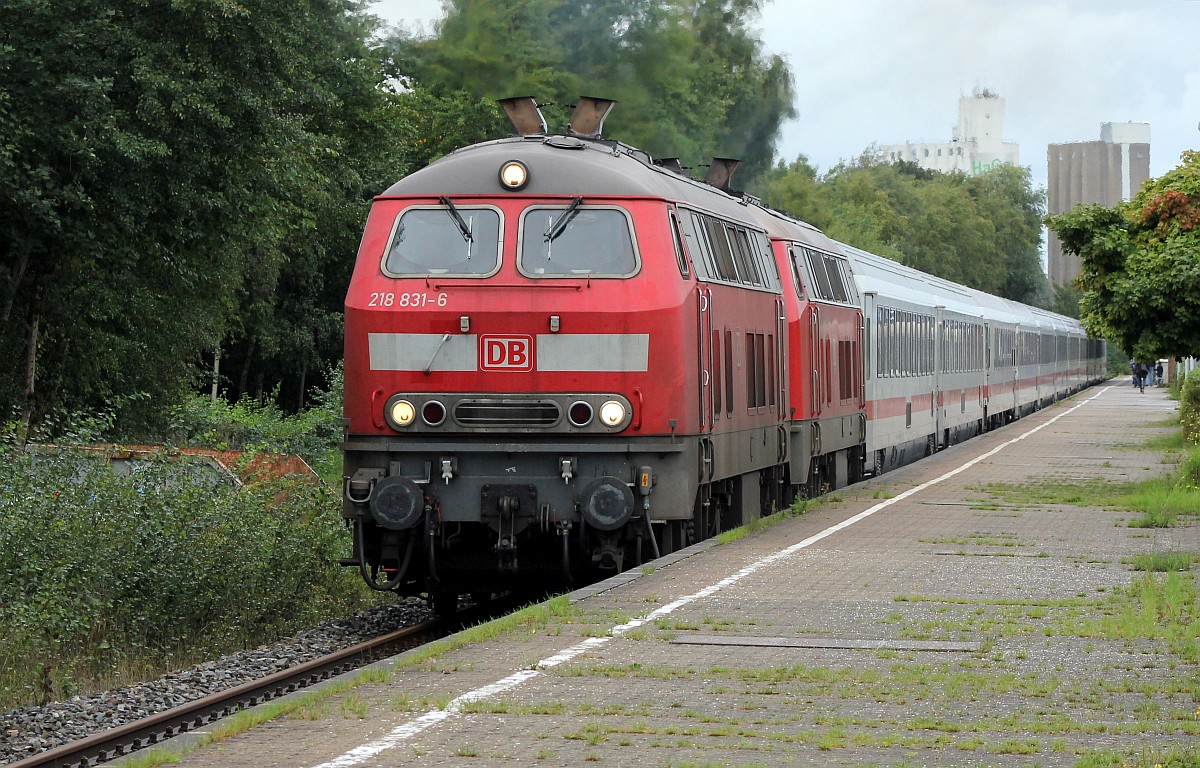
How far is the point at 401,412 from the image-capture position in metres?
12.3

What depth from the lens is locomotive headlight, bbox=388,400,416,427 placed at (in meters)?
12.2

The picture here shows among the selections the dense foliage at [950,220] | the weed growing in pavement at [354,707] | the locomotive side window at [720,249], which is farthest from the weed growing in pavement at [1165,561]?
the dense foliage at [950,220]

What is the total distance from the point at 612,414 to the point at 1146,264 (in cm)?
1214

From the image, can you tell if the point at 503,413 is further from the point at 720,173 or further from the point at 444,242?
the point at 720,173

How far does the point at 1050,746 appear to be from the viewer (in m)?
7.05

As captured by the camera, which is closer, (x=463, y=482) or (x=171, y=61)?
(x=463, y=482)

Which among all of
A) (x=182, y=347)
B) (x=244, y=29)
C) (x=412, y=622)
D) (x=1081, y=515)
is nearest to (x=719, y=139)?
(x=182, y=347)

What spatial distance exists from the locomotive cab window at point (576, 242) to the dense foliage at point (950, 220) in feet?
Answer: 240

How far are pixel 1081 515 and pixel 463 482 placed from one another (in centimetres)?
931

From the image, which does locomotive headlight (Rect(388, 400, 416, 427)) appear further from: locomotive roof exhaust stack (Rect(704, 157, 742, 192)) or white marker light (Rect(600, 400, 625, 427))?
locomotive roof exhaust stack (Rect(704, 157, 742, 192))

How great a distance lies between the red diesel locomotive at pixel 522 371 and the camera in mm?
12094

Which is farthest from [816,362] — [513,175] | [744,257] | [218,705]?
[218,705]

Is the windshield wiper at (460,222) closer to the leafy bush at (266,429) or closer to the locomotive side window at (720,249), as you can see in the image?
the locomotive side window at (720,249)

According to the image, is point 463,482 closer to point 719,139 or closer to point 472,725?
point 472,725
